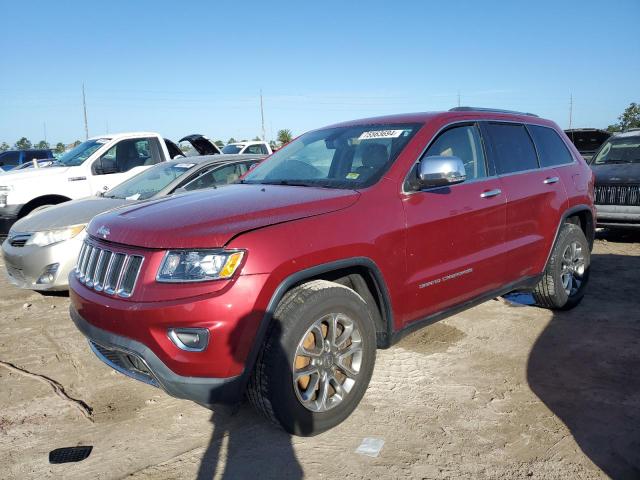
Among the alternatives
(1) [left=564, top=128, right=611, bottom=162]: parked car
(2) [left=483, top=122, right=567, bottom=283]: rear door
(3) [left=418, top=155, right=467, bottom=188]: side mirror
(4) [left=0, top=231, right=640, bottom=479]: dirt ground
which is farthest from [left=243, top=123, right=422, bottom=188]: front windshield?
(1) [left=564, top=128, right=611, bottom=162]: parked car

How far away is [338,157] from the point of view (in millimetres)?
3928

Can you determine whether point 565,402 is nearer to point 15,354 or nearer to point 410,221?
point 410,221

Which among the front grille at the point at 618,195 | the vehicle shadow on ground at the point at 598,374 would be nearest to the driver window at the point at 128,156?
the vehicle shadow on ground at the point at 598,374

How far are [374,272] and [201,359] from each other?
1.11 meters

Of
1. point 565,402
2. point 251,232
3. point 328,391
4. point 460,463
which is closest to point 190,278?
point 251,232

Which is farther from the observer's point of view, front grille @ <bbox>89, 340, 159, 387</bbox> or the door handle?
the door handle

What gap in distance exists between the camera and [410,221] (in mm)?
3242

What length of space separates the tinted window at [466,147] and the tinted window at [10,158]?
22.0 meters

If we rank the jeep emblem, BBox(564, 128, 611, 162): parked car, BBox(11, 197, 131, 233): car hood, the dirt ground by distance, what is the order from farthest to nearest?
1. BBox(564, 128, 611, 162): parked car
2. BBox(11, 197, 131, 233): car hood
3. the jeep emblem
4. the dirt ground

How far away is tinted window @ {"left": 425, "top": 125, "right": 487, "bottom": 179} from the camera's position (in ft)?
12.4

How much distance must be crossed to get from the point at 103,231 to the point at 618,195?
7.57 meters

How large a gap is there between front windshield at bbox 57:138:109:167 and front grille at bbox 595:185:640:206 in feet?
25.6

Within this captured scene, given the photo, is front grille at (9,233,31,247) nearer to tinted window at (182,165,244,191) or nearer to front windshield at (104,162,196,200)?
front windshield at (104,162,196,200)

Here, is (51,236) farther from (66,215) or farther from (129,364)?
(129,364)
